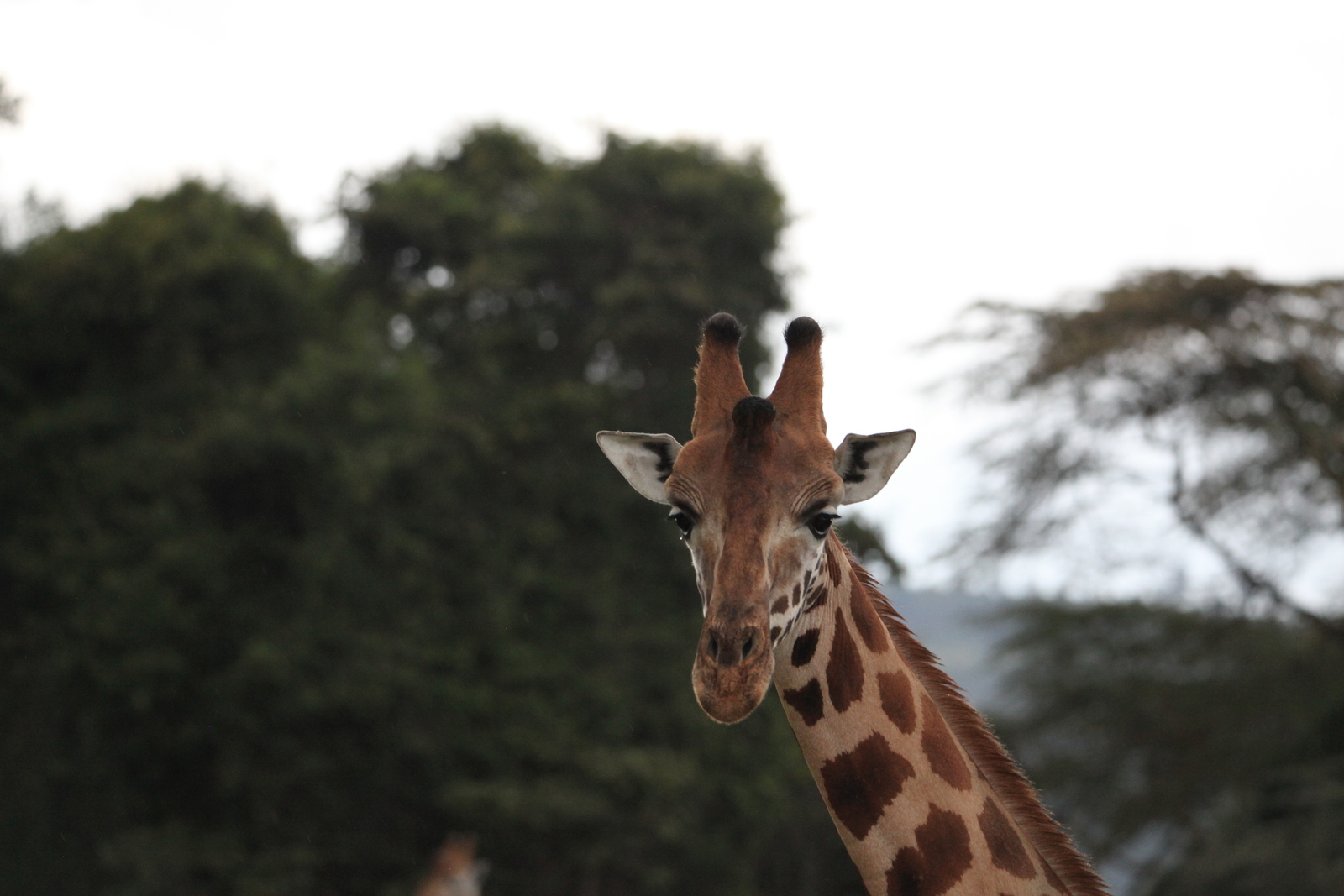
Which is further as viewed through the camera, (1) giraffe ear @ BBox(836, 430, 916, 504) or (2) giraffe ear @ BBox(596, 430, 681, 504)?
(2) giraffe ear @ BBox(596, 430, 681, 504)

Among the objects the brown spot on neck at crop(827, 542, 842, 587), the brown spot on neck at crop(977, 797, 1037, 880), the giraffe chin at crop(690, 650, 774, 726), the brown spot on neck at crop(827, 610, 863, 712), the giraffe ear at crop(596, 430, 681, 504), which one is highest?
the giraffe ear at crop(596, 430, 681, 504)

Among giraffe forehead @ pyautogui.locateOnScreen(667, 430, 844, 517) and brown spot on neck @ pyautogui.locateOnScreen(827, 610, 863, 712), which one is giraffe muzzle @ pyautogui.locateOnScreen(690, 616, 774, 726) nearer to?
giraffe forehead @ pyautogui.locateOnScreen(667, 430, 844, 517)

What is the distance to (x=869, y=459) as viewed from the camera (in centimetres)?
334

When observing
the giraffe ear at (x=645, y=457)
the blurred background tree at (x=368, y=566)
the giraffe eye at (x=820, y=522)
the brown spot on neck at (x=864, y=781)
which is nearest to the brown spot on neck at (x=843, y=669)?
the brown spot on neck at (x=864, y=781)

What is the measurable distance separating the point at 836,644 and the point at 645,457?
74 centimetres

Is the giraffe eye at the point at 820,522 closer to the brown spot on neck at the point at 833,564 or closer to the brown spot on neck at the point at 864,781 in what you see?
the brown spot on neck at the point at 833,564

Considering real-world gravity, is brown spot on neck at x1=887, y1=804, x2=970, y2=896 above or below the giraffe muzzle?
below

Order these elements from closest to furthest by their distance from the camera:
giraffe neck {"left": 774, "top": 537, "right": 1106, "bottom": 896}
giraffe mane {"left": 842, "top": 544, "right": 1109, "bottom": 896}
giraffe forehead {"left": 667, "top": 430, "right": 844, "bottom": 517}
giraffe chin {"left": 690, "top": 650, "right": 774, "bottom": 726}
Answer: giraffe chin {"left": 690, "top": 650, "right": 774, "bottom": 726}
giraffe forehead {"left": 667, "top": 430, "right": 844, "bottom": 517}
giraffe neck {"left": 774, "top": 537, "right": 1106, "bottom": 896}
giraffe mane {"left": 842, "top": 544, "right": 1109, "bottom": 896}

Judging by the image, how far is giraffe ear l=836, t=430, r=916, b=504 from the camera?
3305mm

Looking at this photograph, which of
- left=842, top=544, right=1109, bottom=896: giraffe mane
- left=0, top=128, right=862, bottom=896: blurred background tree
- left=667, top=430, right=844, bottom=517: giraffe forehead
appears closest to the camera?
left=667, top=430, right=844, bottom=517: giraffe forehead

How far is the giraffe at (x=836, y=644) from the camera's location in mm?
3117

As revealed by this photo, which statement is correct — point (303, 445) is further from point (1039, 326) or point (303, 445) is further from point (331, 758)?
point (1039, 326)

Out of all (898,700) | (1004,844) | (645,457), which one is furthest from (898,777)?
(645,457)

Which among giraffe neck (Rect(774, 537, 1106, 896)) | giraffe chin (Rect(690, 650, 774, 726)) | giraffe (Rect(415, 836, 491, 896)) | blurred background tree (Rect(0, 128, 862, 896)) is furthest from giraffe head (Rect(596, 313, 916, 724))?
blurred background tree (Rect(0, 128, 862, 896))
